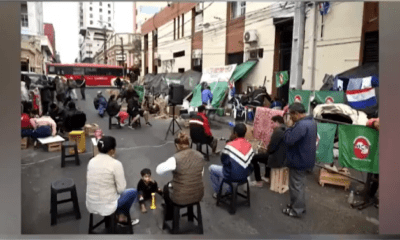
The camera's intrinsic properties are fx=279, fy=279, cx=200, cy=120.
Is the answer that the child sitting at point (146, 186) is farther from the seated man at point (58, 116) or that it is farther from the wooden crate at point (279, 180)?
the seated man at point (58, 116)

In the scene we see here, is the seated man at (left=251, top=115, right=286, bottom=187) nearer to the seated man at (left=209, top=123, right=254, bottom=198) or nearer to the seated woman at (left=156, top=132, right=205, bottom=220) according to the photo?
the seated man at (left=209, top=123, right=254, bottom=198)

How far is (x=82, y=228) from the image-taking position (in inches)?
156

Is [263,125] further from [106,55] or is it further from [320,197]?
[106,55]

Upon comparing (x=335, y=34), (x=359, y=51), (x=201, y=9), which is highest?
(x=201, y=9)

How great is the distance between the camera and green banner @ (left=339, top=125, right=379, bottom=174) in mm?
4516

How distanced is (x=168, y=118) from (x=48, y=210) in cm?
899

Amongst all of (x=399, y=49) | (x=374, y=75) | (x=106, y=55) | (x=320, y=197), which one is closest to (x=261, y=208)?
(x=320, y=197)

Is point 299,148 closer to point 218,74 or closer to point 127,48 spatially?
point 218,74

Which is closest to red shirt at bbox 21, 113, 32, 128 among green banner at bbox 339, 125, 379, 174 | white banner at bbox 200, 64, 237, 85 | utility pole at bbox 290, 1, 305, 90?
green banner at bbox 339, 125, 379, 174

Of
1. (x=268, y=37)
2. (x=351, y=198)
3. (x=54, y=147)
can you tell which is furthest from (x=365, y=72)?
(x=54, y=147)

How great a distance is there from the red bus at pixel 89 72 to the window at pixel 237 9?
1876 cm

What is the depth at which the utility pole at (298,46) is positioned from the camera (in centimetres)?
916

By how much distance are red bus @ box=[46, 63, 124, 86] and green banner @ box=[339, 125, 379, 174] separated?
27.4 meters

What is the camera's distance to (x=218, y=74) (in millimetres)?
14508
